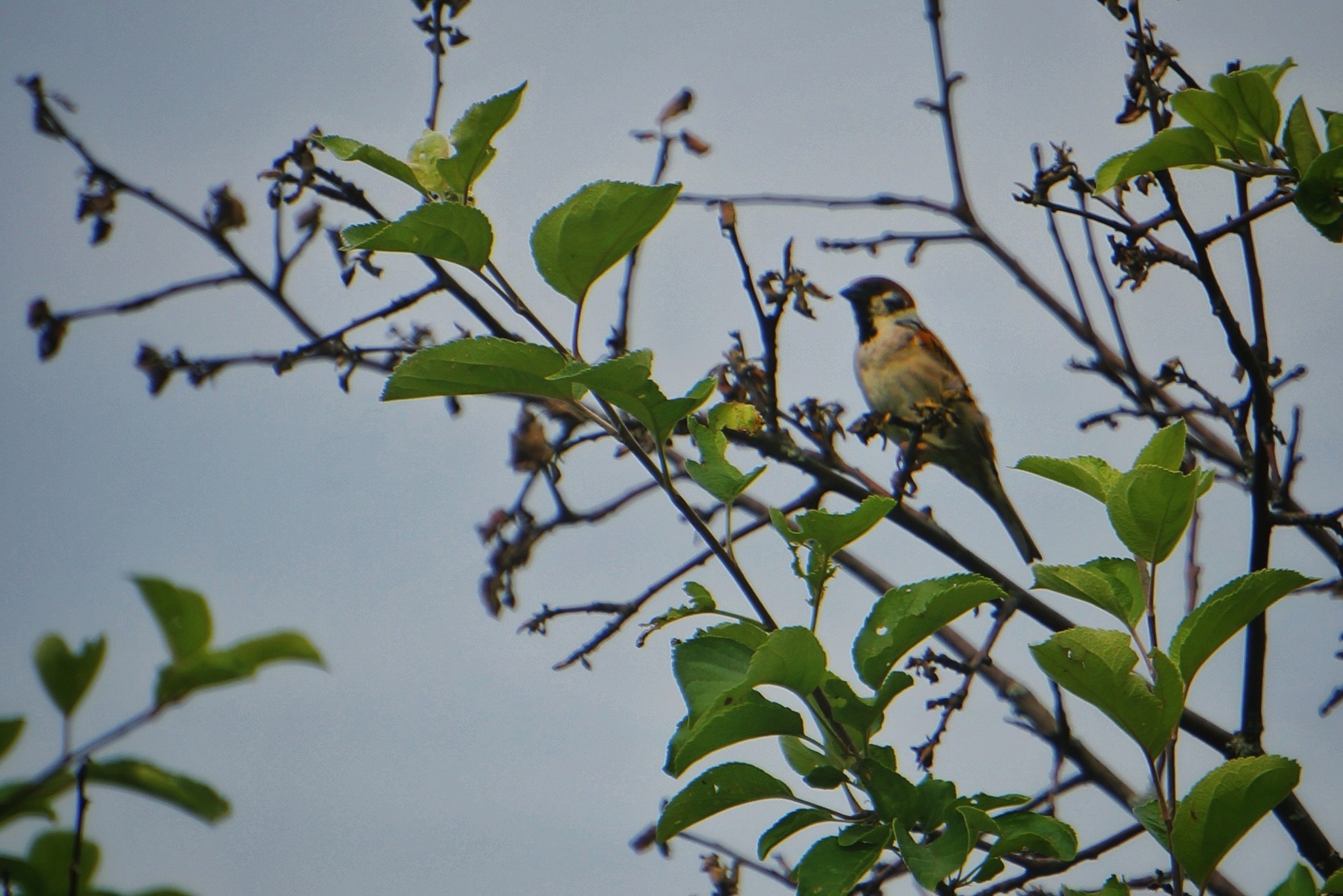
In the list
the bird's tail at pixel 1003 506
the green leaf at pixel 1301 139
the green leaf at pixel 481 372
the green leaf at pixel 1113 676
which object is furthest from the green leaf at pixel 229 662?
the bird's tail at pixel 1003 506

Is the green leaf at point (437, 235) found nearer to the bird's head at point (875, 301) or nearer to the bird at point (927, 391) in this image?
the bird at point (927, 391)

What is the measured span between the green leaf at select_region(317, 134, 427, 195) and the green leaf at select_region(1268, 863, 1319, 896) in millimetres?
1527

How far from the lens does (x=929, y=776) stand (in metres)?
1.43

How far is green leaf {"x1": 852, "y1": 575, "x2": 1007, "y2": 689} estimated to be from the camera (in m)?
1.41

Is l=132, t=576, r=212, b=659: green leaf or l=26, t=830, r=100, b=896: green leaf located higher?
l=132, t=576, r=212, b=659: green leaf

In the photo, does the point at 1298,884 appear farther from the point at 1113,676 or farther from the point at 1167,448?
the point at 1167,448

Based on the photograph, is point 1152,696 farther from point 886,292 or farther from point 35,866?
point 886,292

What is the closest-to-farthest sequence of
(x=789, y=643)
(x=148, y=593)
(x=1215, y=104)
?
(x=148, y=593)
(x=789, y=643)
(x=1215, y=104)

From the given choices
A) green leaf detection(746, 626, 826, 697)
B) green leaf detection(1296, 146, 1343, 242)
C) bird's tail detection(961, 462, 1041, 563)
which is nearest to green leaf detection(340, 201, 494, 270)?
green leaf detection(746, 626, 826, 697)

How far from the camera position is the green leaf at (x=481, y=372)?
1.36 m

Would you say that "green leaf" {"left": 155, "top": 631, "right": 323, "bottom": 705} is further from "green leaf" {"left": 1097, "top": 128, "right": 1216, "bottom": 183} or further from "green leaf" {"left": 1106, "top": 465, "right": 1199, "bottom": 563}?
"green leaf" {"left": 1097, "top": 128, "right": 1216, "bottom": 183}

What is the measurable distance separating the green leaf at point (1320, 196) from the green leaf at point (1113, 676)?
824mm

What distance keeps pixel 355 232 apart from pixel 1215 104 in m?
1.39

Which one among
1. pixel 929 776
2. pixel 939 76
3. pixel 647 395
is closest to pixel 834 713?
pixel 929 776
